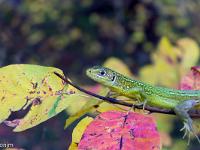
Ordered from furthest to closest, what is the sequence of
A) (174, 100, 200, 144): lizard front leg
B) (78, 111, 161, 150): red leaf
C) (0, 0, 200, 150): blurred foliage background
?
(0, 0, 200, 150): blurred foliage background → (174, 100, 200, 144): lizard front leg → (78, 111, 161, 150): red leaf

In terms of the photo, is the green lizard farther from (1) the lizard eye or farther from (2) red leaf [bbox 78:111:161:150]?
(2) red leaf [bbox 78:111:161:150]

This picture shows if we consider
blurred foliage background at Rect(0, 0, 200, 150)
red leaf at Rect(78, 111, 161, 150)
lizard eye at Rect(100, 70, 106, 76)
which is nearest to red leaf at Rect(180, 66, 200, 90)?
lizard eye at Rect(100, 70, 106, 76)

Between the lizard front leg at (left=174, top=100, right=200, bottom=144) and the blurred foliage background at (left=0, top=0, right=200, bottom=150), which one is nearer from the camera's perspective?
the lizard front leg at (left=174, top=100, right=200, bottom=144)

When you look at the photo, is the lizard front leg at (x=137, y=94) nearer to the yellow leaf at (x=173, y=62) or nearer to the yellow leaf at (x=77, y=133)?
the yellow leaf at (x=77, y=133)

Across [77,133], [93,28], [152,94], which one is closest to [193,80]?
[152,94]

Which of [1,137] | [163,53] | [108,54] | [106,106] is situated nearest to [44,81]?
[106,106]

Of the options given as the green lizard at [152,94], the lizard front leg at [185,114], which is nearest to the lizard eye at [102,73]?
the green lizard at [152,94]

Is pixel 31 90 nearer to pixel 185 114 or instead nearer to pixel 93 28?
pixel 185 114

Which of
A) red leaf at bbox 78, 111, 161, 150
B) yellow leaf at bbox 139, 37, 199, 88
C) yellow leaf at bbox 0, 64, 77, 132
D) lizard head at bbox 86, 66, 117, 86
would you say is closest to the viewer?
red leaf at bbox 78, 111, 161, 150
